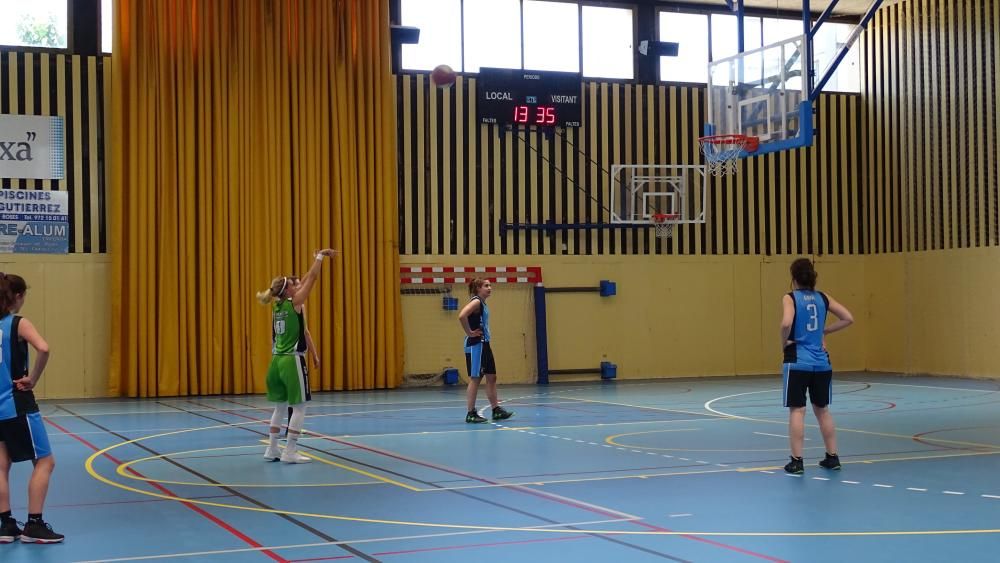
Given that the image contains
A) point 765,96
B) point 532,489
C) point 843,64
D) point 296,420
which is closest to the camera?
point 532,489

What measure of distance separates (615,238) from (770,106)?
23.4 ft

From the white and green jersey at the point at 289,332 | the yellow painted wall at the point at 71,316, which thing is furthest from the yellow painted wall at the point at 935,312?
the yellow painted wall at the point at 71,316

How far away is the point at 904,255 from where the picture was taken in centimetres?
2766

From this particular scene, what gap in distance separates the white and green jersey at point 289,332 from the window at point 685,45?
17.8 meters

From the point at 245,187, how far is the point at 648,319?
10.3 m

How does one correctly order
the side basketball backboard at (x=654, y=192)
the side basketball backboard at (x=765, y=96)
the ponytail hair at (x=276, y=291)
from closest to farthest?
the ponytail hair at (x=276, y=291), the side basketball backboard at (x=765, y=96), the side basketball backboard at (x=654, y=192)

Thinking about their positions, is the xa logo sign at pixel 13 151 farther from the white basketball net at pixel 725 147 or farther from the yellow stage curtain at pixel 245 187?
the white basketball net at pixel 725 147

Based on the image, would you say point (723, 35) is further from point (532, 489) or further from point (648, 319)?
point (532, 489)

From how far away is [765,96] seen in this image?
20547 mm

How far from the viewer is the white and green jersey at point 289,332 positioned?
11.7 meters

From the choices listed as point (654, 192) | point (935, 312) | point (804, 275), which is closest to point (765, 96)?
point (654, 192)

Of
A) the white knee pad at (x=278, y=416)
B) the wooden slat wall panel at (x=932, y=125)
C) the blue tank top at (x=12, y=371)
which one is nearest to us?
the blue tank top at (x=12, y=371)

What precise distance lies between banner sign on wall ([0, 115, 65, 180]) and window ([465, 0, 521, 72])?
9.29 metres

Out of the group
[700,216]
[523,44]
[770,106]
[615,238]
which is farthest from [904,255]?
[523,44]
